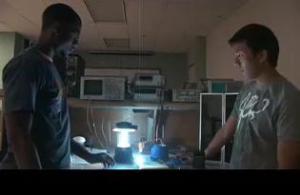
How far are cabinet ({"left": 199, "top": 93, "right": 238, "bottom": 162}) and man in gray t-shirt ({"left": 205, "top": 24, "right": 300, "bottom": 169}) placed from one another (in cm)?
54

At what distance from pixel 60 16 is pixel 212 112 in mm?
1375

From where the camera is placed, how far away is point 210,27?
213 centimetres

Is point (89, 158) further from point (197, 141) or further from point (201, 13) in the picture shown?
point (201, 13)

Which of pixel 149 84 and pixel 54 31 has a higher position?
pixel 54 31

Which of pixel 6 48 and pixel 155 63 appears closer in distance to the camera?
pixel 6 48

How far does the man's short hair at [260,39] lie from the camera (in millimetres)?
1348

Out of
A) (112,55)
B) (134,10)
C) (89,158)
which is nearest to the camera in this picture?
(89,158)

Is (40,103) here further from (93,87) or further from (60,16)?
(93,87)

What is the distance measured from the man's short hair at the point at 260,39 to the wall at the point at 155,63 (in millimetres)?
480

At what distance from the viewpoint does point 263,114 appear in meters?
1.22

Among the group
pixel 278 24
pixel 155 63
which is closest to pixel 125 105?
pixel 155 63

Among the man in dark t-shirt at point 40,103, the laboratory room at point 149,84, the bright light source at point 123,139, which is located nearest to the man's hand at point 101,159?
the laboratory room at point 149,84
